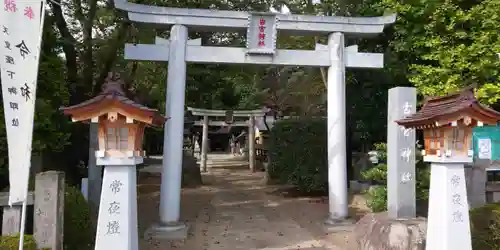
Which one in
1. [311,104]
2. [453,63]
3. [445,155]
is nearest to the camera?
[445,155]

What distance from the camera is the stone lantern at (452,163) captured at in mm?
5930

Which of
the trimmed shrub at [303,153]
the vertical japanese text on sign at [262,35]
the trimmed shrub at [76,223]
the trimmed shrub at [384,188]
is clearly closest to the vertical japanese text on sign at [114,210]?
the trimmed shrub at [76,223]

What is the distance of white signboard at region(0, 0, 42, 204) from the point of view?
511cm

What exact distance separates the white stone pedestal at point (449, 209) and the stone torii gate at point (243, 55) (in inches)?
140

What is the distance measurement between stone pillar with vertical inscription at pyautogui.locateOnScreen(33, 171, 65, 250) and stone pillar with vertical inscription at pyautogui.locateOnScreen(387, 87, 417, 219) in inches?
236

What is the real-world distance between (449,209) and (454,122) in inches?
50.9

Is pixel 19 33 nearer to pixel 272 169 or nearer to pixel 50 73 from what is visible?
pixel 50 73

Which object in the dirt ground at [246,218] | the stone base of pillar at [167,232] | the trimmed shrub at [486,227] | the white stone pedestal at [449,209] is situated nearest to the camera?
the white stone pedestal at [449,209]

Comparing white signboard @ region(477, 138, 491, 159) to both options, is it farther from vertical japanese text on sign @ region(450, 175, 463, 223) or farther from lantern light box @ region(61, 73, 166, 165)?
lantern light box @ region(61, 73, 166, 165)

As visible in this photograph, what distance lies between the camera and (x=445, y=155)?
19.9 ft

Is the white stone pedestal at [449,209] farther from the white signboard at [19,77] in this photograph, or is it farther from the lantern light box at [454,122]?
the white signboard at [19,77]

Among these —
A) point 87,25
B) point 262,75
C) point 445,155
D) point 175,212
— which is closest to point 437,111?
point 445,155

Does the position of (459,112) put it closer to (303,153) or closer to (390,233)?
(390,233)

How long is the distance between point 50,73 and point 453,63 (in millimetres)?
9513
